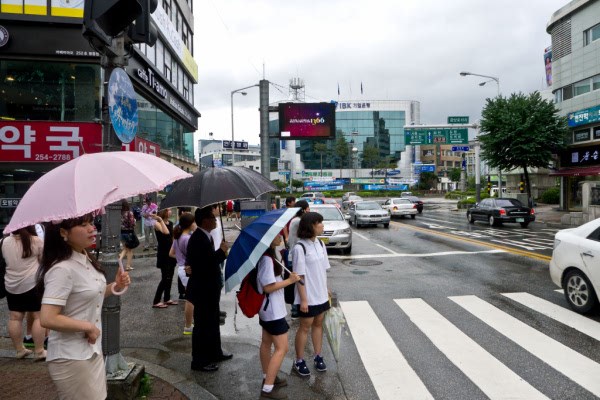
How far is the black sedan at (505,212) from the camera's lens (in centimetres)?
2188

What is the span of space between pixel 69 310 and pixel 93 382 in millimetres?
498

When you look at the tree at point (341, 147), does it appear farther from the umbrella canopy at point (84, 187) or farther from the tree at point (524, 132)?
the umbrella canopy at point (84, 187)

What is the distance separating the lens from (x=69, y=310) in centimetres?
263

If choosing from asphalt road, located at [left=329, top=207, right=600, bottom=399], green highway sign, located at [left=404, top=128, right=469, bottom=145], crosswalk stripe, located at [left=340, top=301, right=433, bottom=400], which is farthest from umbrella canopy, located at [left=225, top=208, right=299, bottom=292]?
green highway sign, located at [left=404, top=128, right=469, bottom=145]

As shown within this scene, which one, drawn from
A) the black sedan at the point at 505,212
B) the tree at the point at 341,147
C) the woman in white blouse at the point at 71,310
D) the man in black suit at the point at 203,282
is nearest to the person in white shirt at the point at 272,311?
the man in black suit at the point at 203,282

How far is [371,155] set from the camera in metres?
104

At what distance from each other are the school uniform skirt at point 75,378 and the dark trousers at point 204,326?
2.04 meters

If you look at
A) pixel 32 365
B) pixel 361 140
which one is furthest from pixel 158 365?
pixel 361 140

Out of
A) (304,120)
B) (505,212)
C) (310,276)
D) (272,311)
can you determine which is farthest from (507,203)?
(272,311)

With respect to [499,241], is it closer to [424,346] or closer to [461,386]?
[424,346]

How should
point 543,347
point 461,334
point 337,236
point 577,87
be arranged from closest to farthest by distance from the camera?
1. point 543,347
2. point 461,334
3. point 337,236
4. point 577,87

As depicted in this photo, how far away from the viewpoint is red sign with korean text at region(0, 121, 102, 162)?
47.5 feet

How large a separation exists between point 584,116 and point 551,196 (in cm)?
1653

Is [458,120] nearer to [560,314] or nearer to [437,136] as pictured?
[437,136]
